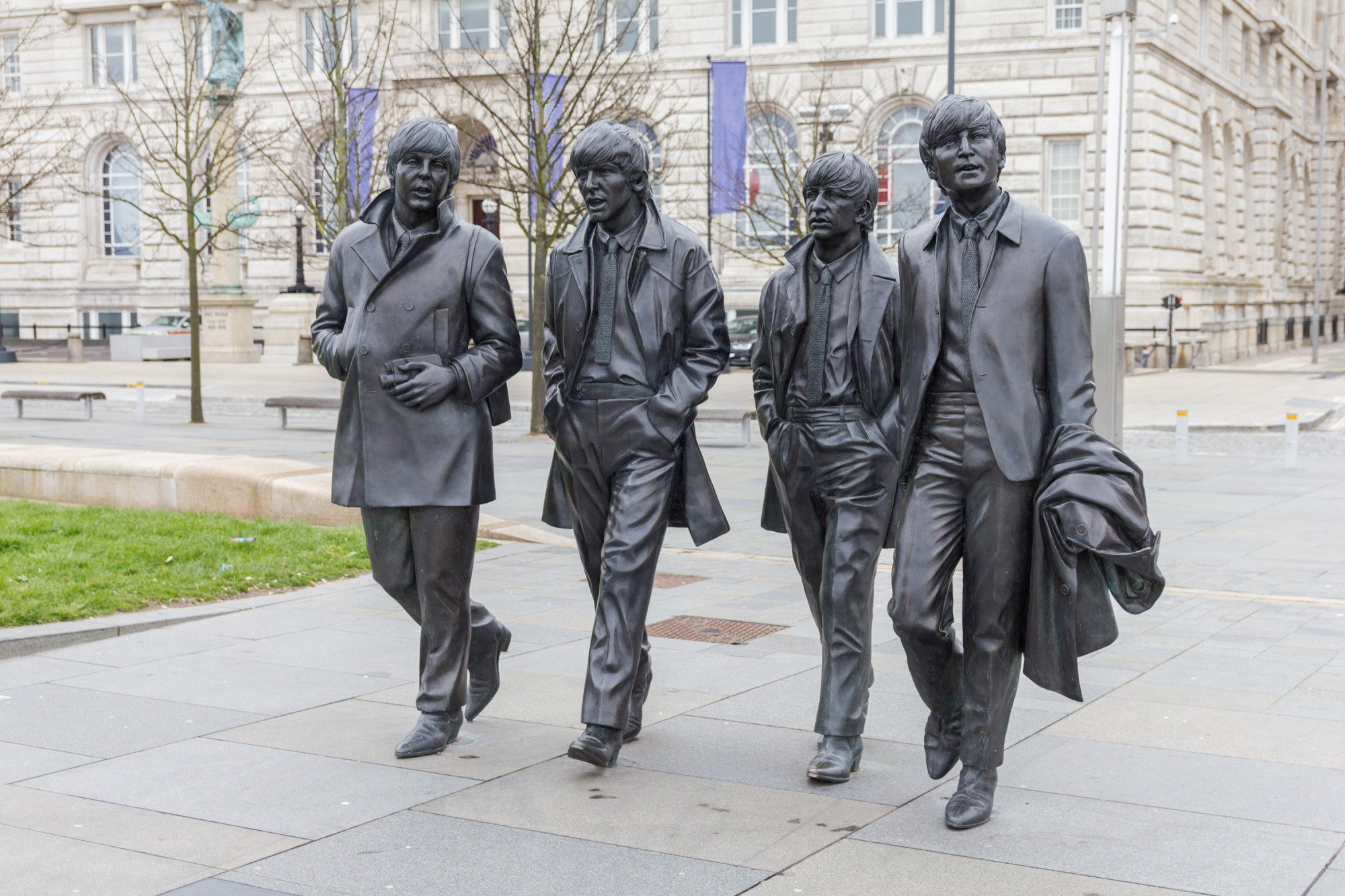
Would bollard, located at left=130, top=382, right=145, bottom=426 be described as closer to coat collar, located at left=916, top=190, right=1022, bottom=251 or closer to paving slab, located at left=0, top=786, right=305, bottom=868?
paving slab, located at left=0, top=786, right=305, bottom=868

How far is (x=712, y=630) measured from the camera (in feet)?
26.5

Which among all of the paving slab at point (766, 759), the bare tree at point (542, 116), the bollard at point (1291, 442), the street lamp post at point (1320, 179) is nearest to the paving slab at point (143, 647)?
the paving slab at point (766, 759)

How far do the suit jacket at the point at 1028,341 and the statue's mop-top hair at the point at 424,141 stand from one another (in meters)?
1.80

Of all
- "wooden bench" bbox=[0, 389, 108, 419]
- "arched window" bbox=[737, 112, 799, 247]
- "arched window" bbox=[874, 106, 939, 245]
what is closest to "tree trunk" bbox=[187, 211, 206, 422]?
"wooden bench" bbox=[0, 389, 108, 419]

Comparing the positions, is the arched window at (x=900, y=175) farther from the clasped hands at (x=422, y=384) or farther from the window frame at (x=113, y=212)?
the clasped hands at (x=422, y=384)

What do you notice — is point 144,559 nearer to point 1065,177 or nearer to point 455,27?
point 1065,177

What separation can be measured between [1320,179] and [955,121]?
50.9 metres

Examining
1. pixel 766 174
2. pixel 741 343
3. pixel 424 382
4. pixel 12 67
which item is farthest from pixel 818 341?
pixel 12 67

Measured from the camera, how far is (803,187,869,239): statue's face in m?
5.42

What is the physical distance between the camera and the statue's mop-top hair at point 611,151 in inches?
214

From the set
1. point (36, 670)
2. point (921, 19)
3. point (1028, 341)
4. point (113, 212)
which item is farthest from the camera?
point (113, 212)

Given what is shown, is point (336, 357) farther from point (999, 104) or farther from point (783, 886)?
point (999, 104)

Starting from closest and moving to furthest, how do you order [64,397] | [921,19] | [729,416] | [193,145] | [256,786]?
[256,786] < [729,416] < [64,397] < [193,145] < [921,19]

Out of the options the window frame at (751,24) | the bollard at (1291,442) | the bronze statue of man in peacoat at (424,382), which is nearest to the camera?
the bronze statue of man in peacoat at (424,382)
